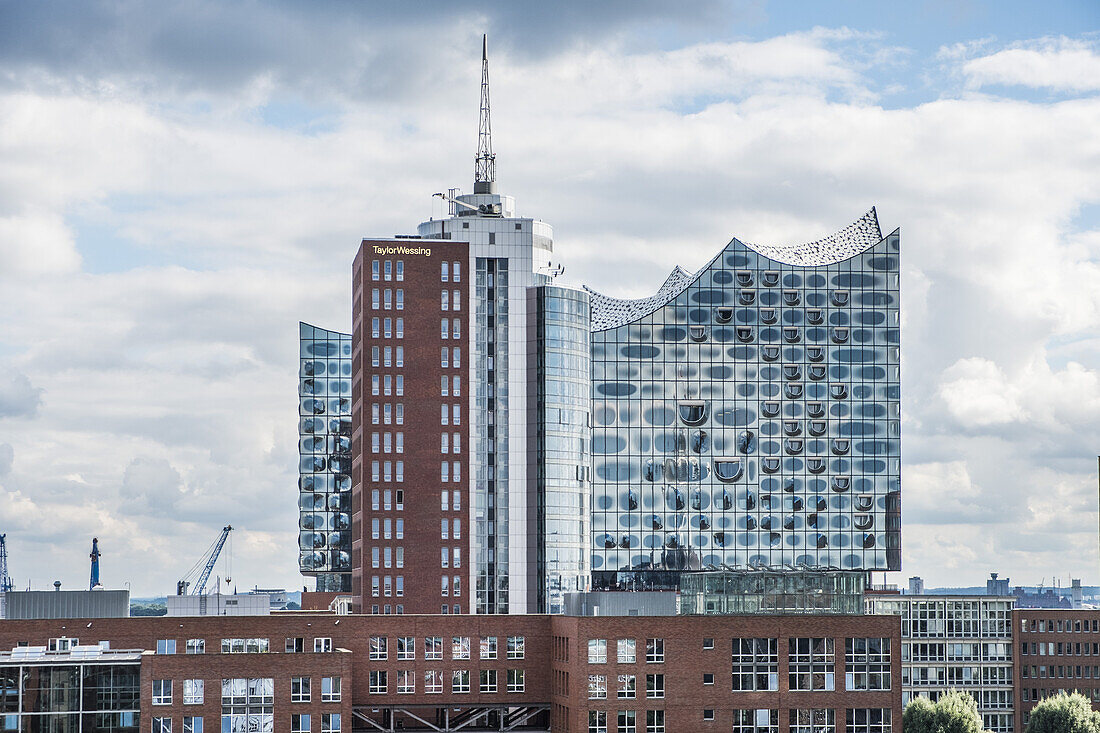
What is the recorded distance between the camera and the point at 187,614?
156m

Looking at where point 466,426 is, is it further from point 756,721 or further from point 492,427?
point 756,721

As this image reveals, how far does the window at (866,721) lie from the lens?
135m

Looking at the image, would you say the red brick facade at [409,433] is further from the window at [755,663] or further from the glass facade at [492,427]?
the window at [755,663]

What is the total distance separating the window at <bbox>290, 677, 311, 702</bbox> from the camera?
12862 cm

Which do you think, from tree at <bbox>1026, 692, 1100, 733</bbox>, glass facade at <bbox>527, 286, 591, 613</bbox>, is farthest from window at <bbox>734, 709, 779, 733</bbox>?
glass facade at <bbox>527, 286, 591, 613</bbox>

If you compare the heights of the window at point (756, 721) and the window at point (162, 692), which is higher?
the window at point (162, 692)

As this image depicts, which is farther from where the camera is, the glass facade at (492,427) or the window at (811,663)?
the glass facade at (492,427)

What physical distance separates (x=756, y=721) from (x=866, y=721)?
9.37 meters

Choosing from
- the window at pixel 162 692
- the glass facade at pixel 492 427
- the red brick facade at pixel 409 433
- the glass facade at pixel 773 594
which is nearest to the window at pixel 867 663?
the glass facade at pixel 773 594

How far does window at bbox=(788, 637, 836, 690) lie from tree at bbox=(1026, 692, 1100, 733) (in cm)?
4375

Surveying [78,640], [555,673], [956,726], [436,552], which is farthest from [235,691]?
[956,726]

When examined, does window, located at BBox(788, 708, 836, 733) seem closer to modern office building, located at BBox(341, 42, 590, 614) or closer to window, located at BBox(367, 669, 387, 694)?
window, located at BBox(367, 669, 387, 694)

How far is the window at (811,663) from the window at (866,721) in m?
3.03

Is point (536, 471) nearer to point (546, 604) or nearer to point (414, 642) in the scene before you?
point (546, 604)
